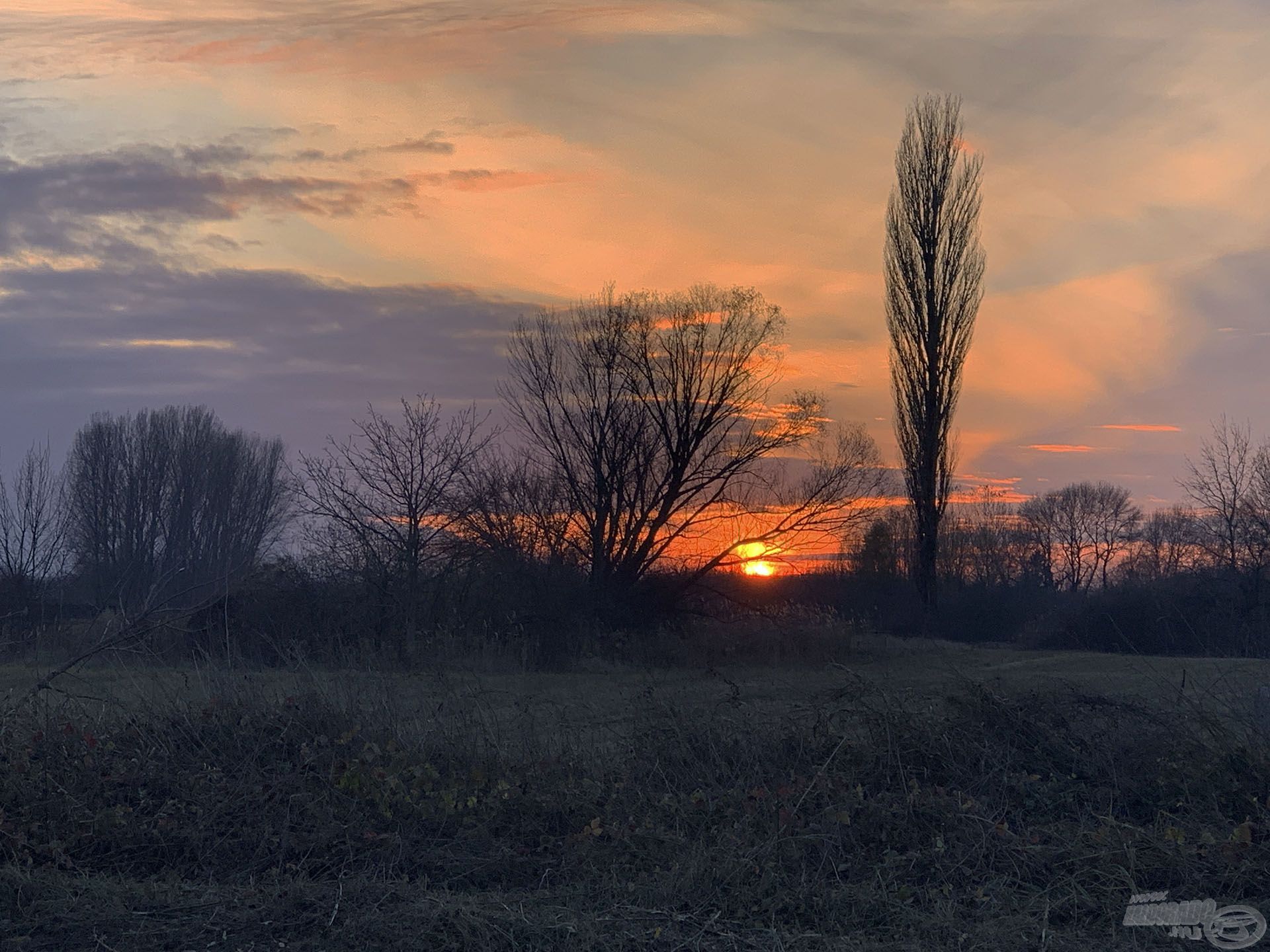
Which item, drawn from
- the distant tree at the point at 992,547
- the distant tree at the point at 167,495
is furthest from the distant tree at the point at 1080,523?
the distant tree at the point at 167,495

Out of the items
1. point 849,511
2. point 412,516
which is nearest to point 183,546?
point 412,516

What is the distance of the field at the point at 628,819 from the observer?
545 cm

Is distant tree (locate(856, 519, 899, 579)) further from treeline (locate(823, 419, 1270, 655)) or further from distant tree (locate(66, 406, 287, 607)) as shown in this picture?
distant tree (locate(66, 406, 287, 607))

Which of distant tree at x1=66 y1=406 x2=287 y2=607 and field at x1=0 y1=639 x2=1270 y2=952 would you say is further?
distant tree at x1=66 y1=406 x2=287 y2=607

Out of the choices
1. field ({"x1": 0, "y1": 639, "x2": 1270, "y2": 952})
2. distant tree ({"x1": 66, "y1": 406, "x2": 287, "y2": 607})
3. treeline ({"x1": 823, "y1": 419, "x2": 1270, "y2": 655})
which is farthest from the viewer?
distant tree ({"x1": 66, "y1": 406, "x2": 287, "y2": 607})

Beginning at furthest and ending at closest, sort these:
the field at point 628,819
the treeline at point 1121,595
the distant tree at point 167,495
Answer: the distant tree at point 167,495 → the treeline at point 1121,595 → the field at point 628,819

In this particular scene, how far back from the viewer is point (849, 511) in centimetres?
2639

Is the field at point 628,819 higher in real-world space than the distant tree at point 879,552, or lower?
lower

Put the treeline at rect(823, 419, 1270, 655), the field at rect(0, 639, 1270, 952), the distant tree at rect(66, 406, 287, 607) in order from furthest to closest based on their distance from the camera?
the distant tree at rect(66, 406, 287, 607) → the treeline at rect(823, 419, 1270, 655) → the field at rect(0, 639, 1270, 952)

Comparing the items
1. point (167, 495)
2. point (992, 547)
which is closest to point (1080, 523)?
point (992, 547)

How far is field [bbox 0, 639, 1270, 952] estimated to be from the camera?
17.9 feet

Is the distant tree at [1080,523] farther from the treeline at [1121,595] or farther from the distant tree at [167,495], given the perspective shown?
the distant tree at [167,495]

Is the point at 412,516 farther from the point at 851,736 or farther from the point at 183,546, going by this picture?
the point at 183,546

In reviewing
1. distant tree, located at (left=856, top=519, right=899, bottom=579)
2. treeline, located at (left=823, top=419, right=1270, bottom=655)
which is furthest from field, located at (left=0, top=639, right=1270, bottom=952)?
distant tree, located at (left=856, top=519, right=899, bottom=579)
